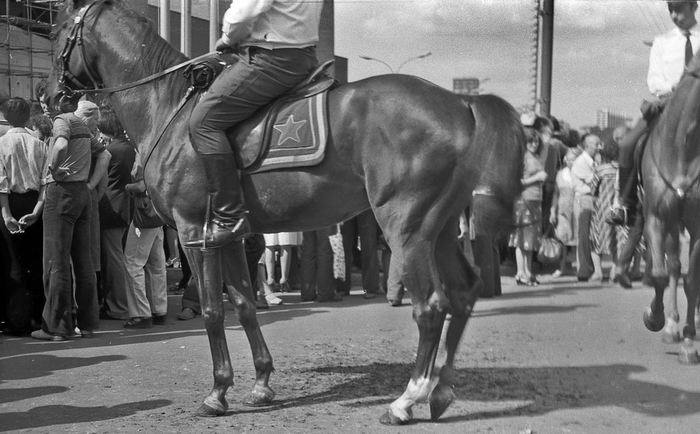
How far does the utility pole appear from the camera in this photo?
4129 mm

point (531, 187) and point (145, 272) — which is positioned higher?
point (531, 187)

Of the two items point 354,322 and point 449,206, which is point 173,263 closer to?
point 354,322

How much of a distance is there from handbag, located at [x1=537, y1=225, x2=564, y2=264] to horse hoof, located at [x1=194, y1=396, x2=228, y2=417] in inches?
119

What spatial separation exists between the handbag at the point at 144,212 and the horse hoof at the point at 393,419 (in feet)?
14.4

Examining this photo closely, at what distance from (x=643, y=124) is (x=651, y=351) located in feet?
6.06

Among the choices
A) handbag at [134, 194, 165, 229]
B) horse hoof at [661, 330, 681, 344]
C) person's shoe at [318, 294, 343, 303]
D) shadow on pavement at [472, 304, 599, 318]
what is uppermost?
handbag at [134, 194, 165, 229]

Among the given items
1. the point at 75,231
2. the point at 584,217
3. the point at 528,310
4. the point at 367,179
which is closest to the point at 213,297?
the point at 367,179

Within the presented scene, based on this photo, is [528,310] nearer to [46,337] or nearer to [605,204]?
[605,204]

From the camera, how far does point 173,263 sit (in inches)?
520

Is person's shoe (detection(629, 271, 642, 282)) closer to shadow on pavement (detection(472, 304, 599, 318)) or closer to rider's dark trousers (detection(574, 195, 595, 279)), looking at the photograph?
shadow on pavement (detection(472, 304, 599, 318))

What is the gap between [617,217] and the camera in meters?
7.44

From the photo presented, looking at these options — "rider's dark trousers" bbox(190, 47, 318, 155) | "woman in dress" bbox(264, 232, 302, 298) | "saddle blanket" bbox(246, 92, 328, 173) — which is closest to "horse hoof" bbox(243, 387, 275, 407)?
"saddle blanket" bbox(246, 92, 328, 173)

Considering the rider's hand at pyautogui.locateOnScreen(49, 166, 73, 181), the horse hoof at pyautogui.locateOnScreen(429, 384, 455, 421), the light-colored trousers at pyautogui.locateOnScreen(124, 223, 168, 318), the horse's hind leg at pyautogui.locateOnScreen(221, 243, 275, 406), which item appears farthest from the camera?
the light-colored trousers at pyautogui.locateOnScreen(124, 223, 168, 318)

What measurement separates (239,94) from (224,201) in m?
0.69
